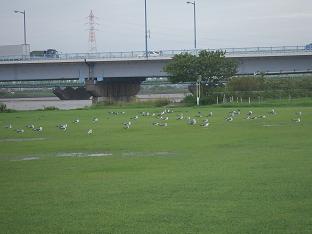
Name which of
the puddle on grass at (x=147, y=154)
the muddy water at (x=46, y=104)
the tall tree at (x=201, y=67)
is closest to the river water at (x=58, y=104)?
the muddy water at (x=46, y=104)

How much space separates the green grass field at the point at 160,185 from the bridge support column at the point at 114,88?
5592cm

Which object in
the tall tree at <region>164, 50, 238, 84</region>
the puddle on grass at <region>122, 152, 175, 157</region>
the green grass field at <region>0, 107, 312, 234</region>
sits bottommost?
Answer: the puddle on grass at <region>122, 152, 175, 157</region>

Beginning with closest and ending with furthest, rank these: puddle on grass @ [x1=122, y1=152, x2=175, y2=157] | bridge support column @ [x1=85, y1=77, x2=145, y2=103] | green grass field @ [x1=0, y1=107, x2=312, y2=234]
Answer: green grass field @ [x1=0, y1=107, x2=312, y2=234] < puddle on grass @ [x1=122, y1=152, x2=175, y2=157] < bridge support column @ [x1=85, y1=77, x2=145, y2=103]

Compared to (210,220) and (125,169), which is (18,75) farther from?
(210,220)

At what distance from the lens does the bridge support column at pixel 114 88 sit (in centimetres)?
8288

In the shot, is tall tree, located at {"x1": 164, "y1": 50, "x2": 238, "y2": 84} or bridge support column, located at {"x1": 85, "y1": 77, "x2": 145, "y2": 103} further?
bridge support column, located at {"x1": 85, "y1": 77, "x2": 145, "y2": 103}

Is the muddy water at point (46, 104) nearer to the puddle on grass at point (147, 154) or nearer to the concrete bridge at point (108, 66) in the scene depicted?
the concrete bridge at point (108, 66)

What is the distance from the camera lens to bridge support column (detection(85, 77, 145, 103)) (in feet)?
272

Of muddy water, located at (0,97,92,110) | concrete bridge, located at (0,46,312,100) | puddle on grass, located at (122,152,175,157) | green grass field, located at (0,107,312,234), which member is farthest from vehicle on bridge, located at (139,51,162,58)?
puddle on grass, located at (122,152,175,157)

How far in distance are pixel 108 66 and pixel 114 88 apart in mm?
11226

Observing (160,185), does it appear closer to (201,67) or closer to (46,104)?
(201,67)

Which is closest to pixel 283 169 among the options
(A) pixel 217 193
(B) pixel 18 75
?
(A) pixel 217 193

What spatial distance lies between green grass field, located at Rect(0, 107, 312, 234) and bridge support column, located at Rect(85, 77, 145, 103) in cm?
5592

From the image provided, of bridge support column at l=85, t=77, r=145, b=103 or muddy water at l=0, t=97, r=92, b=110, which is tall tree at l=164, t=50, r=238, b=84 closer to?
bridge support column at l=85, t=77, r=145, b=103
